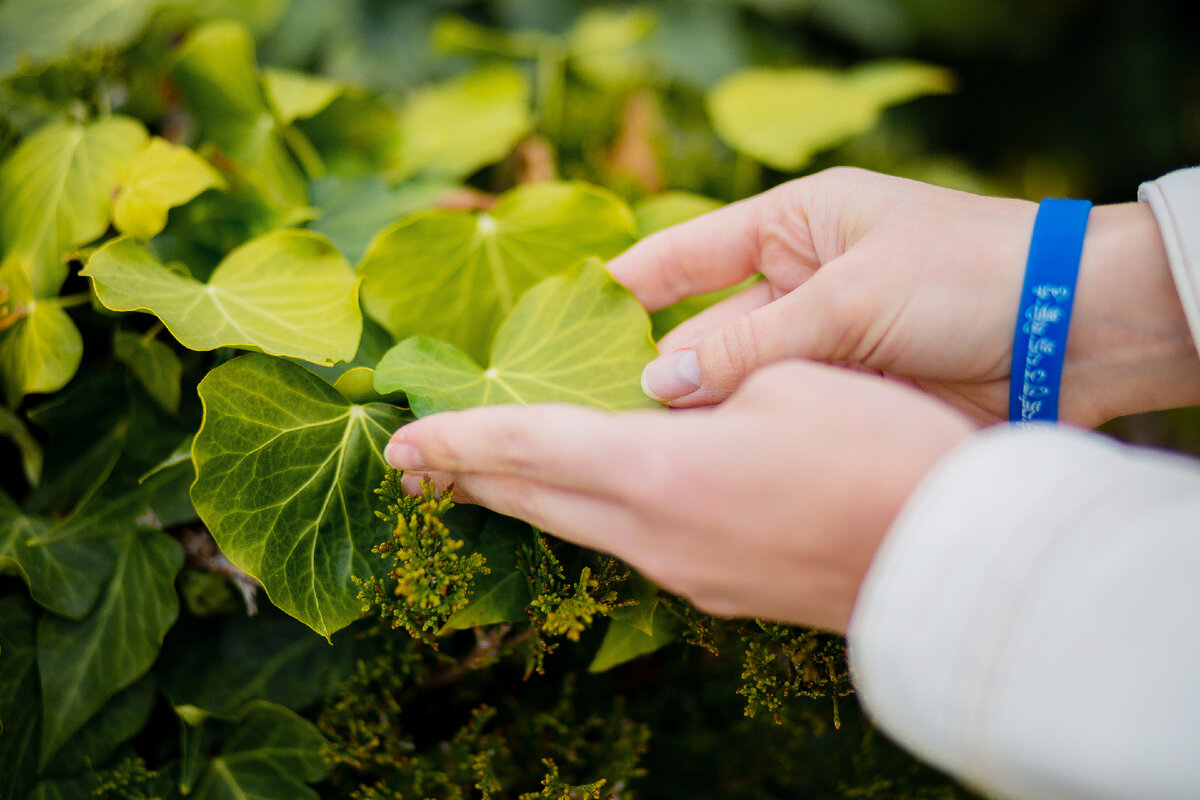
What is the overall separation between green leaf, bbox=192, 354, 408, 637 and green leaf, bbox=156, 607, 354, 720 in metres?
0.14

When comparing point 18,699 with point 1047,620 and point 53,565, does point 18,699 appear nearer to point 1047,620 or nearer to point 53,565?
point 53,565

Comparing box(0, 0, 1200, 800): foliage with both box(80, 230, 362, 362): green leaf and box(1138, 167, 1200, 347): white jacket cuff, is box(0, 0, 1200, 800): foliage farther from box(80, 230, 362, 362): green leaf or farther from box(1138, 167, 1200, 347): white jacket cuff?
box(1138, 167, 1200, 347): white jacket cuff

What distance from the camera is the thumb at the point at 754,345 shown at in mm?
493

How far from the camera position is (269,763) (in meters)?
0.57

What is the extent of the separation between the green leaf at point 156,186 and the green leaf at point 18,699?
30 centimetres

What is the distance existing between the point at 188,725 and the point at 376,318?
1.15 feet

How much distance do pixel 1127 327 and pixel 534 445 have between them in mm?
411

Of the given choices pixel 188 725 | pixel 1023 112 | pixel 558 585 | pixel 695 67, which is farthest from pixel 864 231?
pixel 1023 112

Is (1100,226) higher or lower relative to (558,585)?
higher

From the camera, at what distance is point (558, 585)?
1.64ft

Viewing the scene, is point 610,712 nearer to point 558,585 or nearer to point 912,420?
point 558,585

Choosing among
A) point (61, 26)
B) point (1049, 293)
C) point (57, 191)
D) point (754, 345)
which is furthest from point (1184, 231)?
point (61, 26)

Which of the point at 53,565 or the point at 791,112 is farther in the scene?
the point at 791,112

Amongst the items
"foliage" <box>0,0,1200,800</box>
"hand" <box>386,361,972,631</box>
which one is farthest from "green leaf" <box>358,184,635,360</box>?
"hand" <box>386,361,972,631</box>
